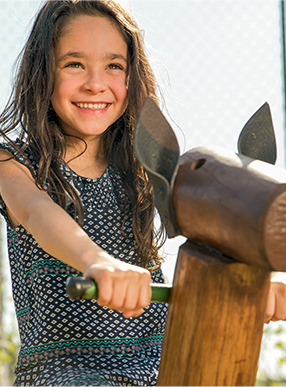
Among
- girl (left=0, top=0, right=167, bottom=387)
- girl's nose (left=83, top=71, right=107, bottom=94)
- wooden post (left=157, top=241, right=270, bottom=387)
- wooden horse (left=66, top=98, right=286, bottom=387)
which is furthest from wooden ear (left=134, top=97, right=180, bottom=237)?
girl's nose (left=83, top=71, right=107, bottom=94)

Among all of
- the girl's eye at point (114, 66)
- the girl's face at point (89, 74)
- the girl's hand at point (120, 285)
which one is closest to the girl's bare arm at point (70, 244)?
the girl's hand at point (120, 285)

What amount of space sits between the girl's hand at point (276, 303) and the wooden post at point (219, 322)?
171 mm

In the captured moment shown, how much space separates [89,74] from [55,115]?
0.20m

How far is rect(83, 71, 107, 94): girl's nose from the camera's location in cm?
136

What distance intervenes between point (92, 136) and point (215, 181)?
860 mm

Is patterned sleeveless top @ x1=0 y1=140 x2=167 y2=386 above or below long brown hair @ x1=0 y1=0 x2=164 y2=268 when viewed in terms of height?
below

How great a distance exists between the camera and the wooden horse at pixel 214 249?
67cm

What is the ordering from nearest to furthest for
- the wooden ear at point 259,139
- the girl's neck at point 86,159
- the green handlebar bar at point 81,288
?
the green handlebar bar at point 81,288 → the wooden ear at point 259,139 → the girl's neck at point 86,159

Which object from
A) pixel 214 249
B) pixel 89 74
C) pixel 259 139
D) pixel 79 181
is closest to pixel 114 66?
pixel 89 74

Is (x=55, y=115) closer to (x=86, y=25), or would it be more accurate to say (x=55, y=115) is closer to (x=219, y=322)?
(x=86, y=25)

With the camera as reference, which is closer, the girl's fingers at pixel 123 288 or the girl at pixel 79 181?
the girl's fingers at pixel 123 288

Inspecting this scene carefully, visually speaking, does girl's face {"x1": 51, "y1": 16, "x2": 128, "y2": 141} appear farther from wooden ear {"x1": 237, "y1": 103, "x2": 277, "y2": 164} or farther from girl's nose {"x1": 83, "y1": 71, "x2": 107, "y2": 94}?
wooden ear {"x1": 237, "y1": 103, "x2": 277, "y2": 164}

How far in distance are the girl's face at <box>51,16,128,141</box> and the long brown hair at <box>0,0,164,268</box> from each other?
30mm

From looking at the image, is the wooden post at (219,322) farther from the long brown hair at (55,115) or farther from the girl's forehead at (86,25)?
the girl's forehead at (86,25)
